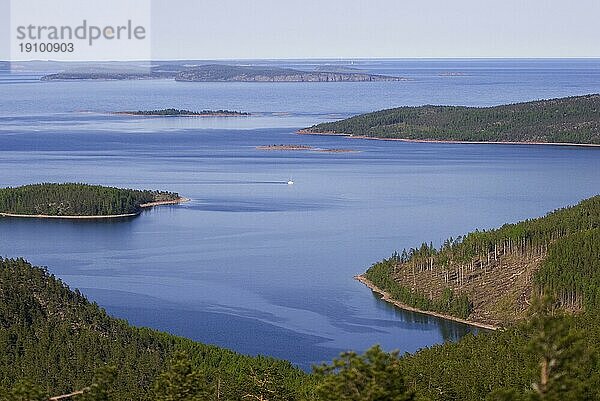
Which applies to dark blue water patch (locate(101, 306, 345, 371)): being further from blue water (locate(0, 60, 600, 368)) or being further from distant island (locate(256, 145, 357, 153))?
distant island (locate(256, 145, 357, 153))

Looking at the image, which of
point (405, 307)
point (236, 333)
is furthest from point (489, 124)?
point (236, 333)

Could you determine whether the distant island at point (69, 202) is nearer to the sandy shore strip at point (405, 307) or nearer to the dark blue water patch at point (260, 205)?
the dark blue water patch at point (260, 205)

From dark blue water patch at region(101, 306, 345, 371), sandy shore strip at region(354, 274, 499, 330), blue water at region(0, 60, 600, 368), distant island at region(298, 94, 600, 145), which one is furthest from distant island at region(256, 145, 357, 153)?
dark blue water patch at region(101, 306, 345, 371)

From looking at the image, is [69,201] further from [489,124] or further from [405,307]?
[489,124]

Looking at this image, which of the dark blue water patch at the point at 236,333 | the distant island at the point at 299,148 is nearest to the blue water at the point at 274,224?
the dark blue water patch at the point at 236,333

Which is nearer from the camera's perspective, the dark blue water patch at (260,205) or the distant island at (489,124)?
the dark blue water patch at (260,205)

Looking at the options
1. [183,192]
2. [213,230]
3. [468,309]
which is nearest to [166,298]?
[468,309]

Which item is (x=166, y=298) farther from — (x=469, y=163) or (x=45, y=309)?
(x=469, y=163)
